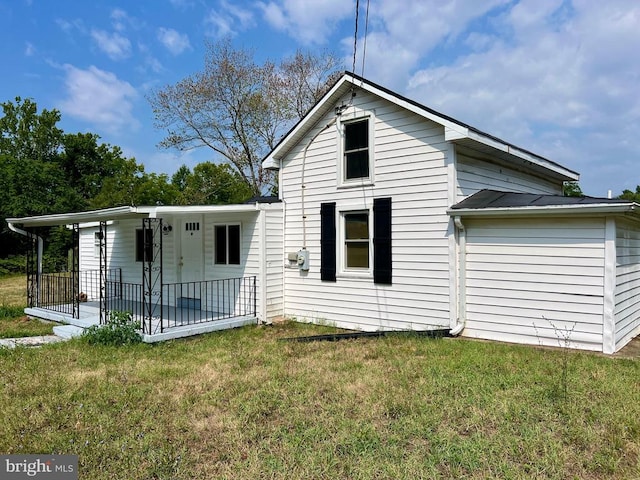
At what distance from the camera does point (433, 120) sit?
762 cm

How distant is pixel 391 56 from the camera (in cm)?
832

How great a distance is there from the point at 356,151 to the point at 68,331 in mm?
7151

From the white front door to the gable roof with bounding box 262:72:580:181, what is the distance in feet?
7.96

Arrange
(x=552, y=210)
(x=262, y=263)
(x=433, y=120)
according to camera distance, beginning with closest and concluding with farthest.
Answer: (x=552, y=210) → (x=433, y=120) → (x=262, y=263)

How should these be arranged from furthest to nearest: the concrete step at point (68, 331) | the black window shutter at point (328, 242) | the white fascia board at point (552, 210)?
the black window shutter at point (328, 242), the concrete step at point (68, 331), the white fascia board at point (552, 210)

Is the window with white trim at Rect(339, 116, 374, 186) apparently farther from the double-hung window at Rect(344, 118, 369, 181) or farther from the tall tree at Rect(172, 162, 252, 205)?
the tall tree at Rect(172, 162, 252, 205)

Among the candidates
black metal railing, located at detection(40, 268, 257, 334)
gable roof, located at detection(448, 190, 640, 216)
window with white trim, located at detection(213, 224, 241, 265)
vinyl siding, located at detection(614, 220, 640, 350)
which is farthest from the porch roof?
vinyl siding, located at detection(614, 220, 640, 350)

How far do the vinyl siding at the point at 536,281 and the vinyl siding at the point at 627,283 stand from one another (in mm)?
455

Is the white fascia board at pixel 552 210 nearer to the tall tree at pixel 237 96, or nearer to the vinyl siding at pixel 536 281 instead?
the vinyl siding at pixel 536 281

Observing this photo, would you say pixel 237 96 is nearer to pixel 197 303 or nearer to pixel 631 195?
pixel 197 303

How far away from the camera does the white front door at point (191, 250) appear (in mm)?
10469

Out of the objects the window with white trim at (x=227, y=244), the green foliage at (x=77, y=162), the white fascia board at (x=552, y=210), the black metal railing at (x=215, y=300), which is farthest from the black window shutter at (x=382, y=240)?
the green foliage at (x=77, y=162)

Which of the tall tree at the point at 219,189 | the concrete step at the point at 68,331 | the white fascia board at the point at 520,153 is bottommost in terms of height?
the concrete step at the point at 68,331

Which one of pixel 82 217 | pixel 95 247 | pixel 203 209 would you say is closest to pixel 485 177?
pixel 203 209
